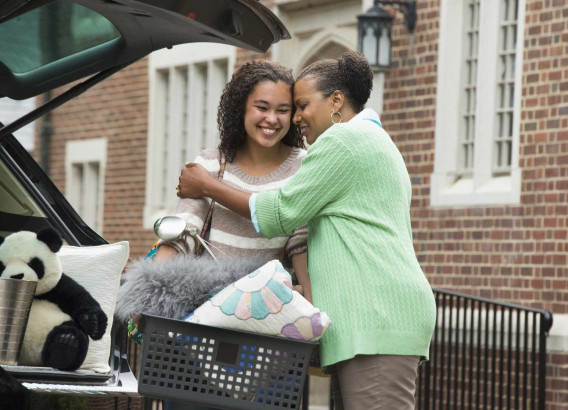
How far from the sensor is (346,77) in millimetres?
4145

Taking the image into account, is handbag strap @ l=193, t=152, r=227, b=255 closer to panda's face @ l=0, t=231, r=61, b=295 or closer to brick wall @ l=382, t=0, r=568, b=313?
panda's face @ l=0, t=231, r=61, b=295

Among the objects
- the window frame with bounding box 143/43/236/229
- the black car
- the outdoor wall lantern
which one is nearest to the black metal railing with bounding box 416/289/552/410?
the outdoor wall lantern

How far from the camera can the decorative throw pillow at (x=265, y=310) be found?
3.68m

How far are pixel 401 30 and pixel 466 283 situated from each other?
250 centimetres

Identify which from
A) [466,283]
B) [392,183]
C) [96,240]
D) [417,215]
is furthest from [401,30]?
[392,183]

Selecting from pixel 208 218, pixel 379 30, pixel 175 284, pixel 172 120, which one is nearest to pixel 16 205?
pixel 208 218

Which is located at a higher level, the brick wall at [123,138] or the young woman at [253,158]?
the brick wall at [123,138]

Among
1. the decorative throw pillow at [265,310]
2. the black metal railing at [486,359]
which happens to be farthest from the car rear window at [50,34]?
the black metal railing at [486,359]

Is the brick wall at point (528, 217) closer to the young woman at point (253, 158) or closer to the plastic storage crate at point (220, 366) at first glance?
the young woman at point (253, 158)

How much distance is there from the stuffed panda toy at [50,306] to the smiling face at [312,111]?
88 centimetres

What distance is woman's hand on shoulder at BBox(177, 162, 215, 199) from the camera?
162 inches

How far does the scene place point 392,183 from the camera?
3965 millimetres

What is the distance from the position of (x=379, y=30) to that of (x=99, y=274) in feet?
24.9

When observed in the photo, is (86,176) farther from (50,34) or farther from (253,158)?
(253,158)
